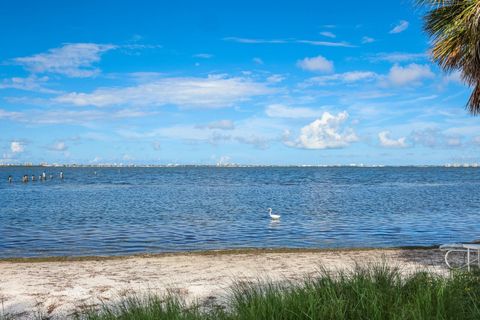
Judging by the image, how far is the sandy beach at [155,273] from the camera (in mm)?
9367

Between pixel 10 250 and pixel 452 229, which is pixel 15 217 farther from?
pixel 452 229

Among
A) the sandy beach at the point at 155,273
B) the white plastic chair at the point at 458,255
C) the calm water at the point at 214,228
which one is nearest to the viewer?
the sandy beach at the point at 155,273

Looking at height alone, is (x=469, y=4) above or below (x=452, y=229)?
above

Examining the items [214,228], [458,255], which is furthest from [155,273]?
[214,228]

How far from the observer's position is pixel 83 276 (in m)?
12.1

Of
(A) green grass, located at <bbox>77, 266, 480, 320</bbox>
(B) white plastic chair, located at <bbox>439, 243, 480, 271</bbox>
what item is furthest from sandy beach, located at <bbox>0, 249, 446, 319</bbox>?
(A) green grass, located at <bbox>77, 266, 480, 320</bbox>

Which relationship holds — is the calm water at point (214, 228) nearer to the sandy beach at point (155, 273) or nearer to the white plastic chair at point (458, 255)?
the sandy beach at point (155, 273)

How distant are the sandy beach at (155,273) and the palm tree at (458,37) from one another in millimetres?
4828

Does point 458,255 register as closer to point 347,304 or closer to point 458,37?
point 458,37

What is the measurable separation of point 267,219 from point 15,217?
1685 cm

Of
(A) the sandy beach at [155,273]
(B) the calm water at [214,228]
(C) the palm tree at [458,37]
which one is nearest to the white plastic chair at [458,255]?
(A) the sandy beach at [155,273]

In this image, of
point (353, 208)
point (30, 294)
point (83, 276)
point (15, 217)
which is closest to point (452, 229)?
point (353, 208)

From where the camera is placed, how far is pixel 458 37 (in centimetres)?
1191

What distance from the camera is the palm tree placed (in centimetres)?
1141
